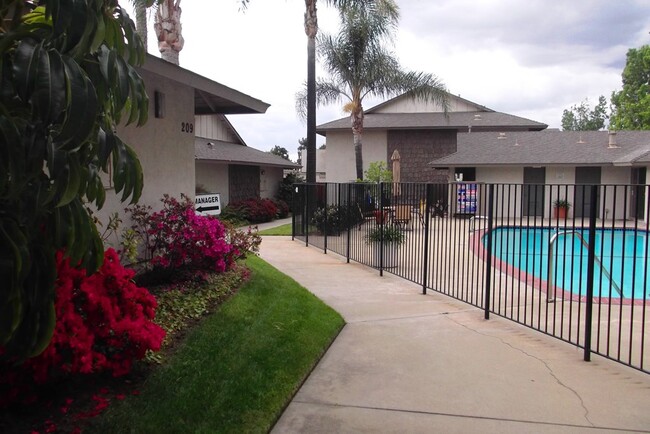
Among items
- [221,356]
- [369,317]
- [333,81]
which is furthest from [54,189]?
[333,81]

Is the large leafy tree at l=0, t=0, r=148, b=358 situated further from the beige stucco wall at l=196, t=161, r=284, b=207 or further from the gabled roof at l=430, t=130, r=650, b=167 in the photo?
the gabled roof at l=430, t=130, r=650, b=167

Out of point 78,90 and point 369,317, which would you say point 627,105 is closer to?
point 369,317

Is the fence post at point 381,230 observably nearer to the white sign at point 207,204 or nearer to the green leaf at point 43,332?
the white sign at point 207,204

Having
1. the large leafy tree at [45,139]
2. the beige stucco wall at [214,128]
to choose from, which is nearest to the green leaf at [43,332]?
the large leafy tree at [45,139]

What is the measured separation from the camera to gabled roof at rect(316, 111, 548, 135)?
35562mm

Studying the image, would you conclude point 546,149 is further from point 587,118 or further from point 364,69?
point 587,118

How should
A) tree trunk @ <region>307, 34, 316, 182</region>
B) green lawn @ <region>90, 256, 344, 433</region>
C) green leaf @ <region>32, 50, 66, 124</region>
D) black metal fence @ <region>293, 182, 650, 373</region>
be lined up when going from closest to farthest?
green leaf @ <region>32, 50, 66, 124</region> → green lawn @ <region>90, 256, 344, 433</region> → black metal fence @ <region>293, 182, 650, 373</region> → tree trunk @ <region>307, 34, 316, 182</region>

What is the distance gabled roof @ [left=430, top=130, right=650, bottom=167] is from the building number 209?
21.5 metres

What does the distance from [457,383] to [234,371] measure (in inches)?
83.6

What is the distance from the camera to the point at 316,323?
23.5 ft

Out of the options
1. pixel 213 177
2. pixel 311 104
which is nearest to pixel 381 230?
pixel 311 104

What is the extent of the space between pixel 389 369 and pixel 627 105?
185ft

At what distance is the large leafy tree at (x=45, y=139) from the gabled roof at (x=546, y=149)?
2735cm

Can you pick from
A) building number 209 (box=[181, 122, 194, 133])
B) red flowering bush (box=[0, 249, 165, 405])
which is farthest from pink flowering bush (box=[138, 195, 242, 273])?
red flowering bush (box=[0, 249, 165, 405])
